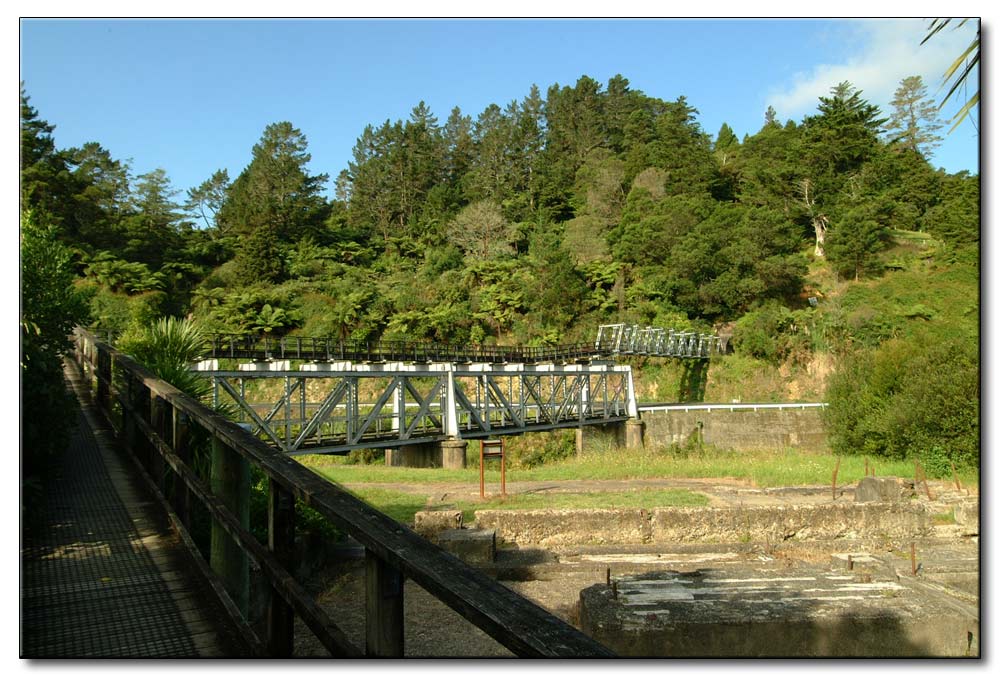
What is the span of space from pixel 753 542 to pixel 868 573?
2.17 m

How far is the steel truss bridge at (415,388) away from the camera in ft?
59.8

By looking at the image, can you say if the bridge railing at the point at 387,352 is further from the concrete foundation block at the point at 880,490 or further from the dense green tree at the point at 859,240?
the dense green tree at the point at 859,240

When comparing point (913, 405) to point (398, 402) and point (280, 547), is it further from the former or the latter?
point (280, 547)

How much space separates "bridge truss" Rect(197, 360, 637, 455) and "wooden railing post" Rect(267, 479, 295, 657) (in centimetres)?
804

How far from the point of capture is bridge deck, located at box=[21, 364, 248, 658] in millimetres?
2795

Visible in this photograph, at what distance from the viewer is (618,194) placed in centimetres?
5372

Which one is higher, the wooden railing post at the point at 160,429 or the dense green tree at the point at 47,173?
the dense green tree at the point at 47,173

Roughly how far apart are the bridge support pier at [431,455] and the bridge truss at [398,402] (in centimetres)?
45

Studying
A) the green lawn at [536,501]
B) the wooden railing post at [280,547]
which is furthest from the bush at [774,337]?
the wooden railing post at [280,547]

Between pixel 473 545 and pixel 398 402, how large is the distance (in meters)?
11.1

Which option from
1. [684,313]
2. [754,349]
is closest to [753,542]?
[754,349]

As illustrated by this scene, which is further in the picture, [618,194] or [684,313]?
[618,194]

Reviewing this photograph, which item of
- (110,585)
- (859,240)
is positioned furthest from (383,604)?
(859,240)

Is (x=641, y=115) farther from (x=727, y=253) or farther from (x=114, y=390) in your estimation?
(x=114, y=390)
